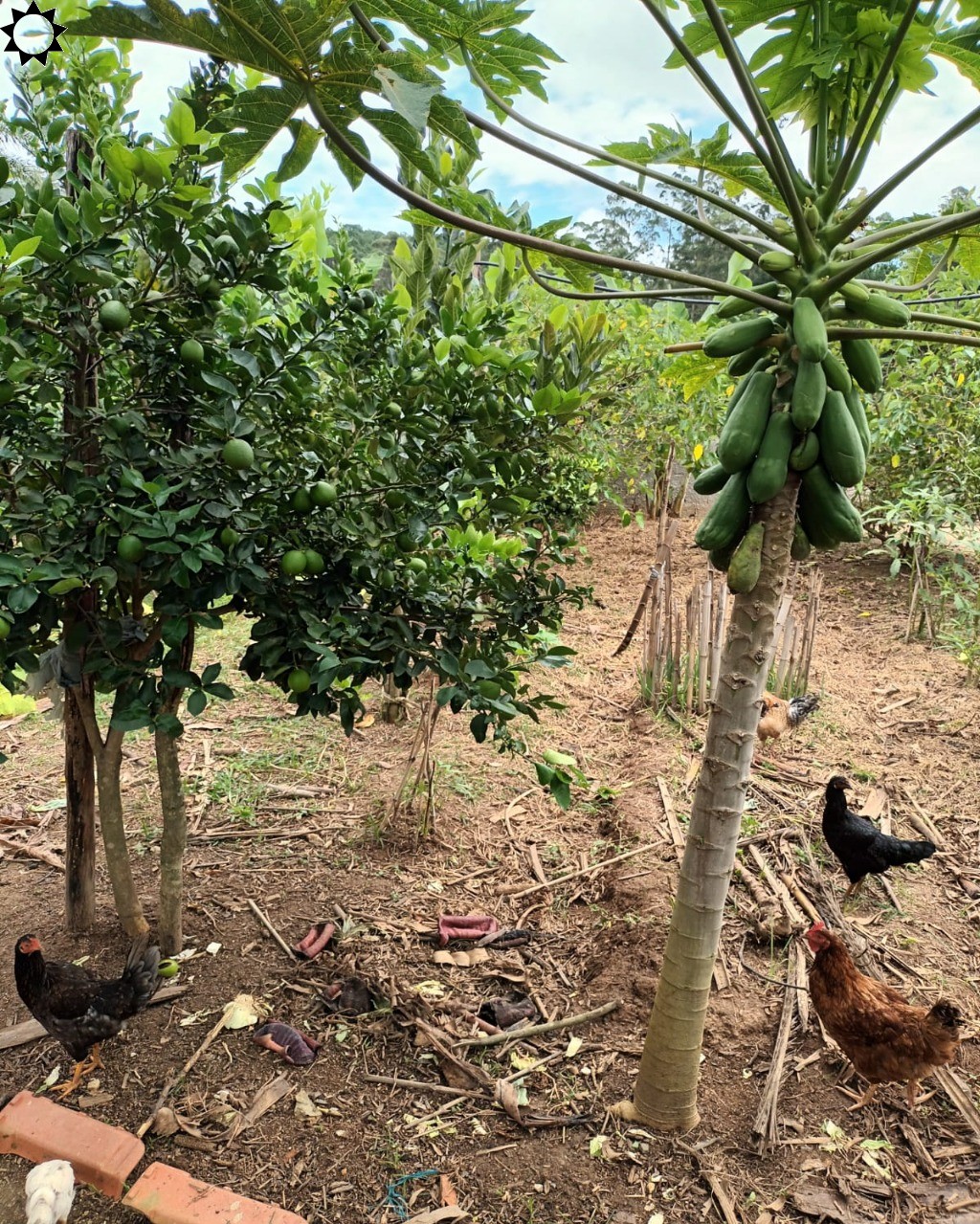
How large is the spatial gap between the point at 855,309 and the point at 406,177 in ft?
3.98

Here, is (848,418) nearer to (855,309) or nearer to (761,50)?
(855,309)

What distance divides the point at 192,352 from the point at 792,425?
139 centimetres

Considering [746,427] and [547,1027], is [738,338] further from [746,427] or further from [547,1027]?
[547,1027]

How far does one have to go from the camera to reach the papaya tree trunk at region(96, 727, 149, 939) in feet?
8.16

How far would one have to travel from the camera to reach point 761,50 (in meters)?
1.96

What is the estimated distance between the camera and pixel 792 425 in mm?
1751

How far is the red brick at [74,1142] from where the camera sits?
1.97m

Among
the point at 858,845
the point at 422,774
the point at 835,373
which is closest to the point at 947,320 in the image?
the point at 835,373

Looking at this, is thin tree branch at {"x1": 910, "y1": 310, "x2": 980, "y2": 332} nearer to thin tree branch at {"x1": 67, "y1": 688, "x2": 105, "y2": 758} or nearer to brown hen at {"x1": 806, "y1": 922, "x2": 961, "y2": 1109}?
brown hen at {"x1": 806, "y1": 922, "x2": 961, "y2": 1109}

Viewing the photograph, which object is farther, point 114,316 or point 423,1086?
point 423,1086

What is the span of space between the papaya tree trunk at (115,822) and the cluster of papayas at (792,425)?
6.22 feet

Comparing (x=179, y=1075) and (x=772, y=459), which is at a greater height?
(x=772, y=459)

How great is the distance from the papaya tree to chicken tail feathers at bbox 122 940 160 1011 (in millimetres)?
1487

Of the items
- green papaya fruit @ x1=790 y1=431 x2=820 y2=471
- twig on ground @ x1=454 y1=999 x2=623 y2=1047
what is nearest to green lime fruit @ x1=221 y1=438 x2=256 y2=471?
green papaya fruit @ x1=790 y1=431 x2=820 y2=471
